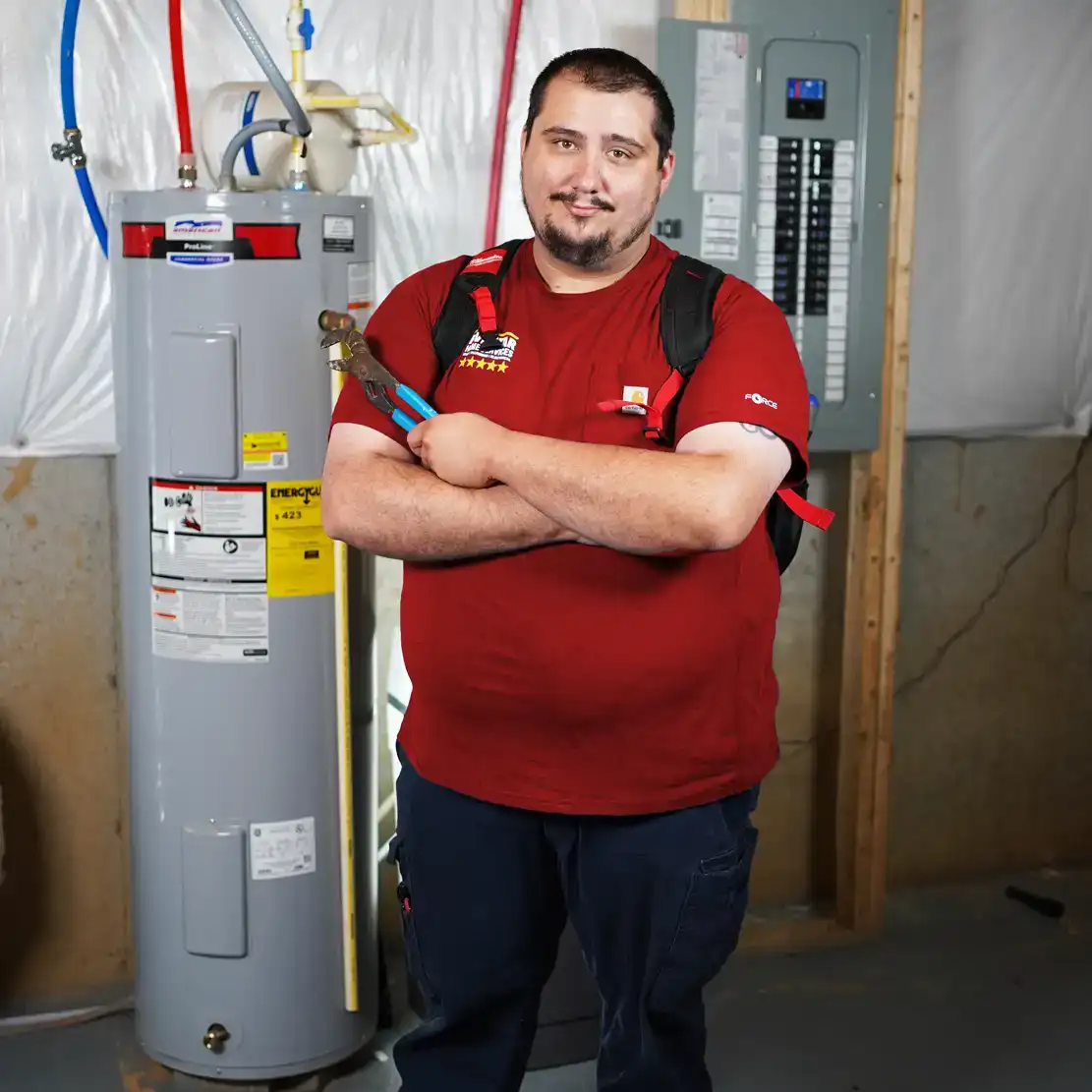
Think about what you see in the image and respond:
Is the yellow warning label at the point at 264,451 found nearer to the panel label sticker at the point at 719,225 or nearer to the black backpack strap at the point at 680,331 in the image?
the black backpack strap at the point at 680,331

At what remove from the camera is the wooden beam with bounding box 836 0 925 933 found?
2.51 m

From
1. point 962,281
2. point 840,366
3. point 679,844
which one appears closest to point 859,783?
point 840,366

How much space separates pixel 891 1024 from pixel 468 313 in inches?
64.3

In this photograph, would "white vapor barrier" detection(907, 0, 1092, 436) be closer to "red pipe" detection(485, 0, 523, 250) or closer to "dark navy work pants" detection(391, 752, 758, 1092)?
"red pipe" detection(485, 0, 523, 250)

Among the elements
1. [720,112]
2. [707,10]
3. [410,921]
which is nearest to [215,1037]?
[410,921]

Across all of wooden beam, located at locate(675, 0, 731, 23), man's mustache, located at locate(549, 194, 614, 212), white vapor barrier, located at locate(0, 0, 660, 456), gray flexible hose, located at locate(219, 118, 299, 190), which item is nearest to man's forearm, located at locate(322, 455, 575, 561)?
man's mustache, located at locate(549, 194, 614, 212)

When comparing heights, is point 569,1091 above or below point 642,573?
below

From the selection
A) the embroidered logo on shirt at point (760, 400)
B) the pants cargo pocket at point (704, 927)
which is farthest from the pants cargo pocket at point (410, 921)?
the embroidered logo on shirt at point (760, 400)

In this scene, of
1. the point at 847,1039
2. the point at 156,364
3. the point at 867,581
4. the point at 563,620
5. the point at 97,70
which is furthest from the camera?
the point at 867,581

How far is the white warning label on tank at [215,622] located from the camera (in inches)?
83.7

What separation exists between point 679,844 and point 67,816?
1.38 meters

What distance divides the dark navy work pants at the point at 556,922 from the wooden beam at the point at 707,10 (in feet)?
4.59

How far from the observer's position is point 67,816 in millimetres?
2527

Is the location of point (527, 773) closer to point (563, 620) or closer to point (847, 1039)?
point (563, 620)
